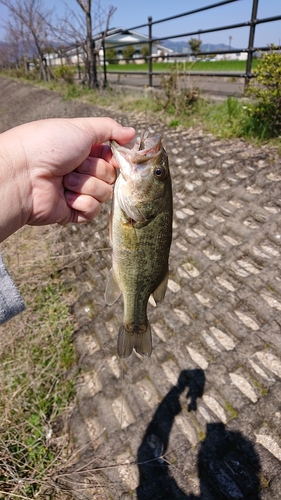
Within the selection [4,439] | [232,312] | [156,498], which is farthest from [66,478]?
[232,312]

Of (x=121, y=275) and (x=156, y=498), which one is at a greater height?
(x=121, y=275)

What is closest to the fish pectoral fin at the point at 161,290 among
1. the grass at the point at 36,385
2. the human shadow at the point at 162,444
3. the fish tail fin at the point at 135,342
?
the fish tail fin at the point at 135,342

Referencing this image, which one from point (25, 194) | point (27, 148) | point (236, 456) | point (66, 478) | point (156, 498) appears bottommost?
point (66, 478)

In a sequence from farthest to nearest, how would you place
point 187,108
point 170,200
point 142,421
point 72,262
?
point 187,108 < point 72,262 < point 142,421 < point 170,200

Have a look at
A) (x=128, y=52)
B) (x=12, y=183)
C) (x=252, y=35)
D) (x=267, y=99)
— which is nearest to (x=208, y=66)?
(x=252, y=35)

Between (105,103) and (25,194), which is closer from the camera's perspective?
(25,194)

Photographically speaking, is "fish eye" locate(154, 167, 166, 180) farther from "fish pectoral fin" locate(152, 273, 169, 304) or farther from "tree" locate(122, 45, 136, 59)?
"tree" locate(122, 45, 136, 59)

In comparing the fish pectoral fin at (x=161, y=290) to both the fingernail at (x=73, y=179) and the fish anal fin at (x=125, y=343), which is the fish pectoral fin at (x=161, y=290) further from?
the fingernail at (x=73, y=179)

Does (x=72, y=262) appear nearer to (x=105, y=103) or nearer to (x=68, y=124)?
(x=68, y=124)

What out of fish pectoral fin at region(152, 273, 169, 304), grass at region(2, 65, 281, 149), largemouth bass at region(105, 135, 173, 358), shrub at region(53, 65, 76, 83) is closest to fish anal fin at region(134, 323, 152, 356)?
largemouth bass at region(105, 135, 173, 358)
